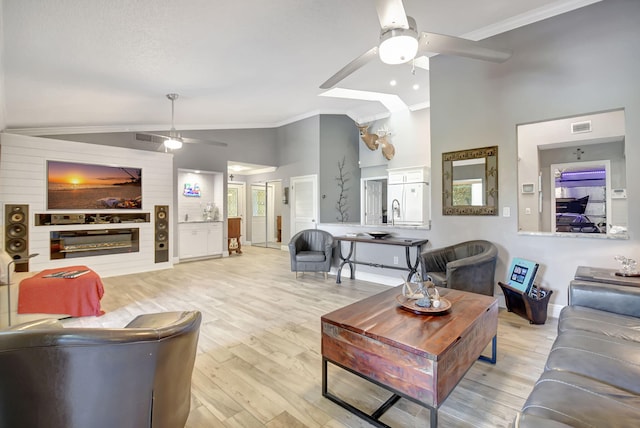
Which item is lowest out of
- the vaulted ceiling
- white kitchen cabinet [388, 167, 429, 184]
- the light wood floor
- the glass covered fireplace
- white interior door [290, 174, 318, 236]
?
the light wood floor

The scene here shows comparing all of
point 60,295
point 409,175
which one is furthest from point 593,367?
point 409,175

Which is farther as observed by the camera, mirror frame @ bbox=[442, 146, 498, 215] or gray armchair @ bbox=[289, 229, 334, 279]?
gray armchair @ bbox=[289, 229, 334, 279]

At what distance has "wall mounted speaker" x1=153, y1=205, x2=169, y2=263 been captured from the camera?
5.96m

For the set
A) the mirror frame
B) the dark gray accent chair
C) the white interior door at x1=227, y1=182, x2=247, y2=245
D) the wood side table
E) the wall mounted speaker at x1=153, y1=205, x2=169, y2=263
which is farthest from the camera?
the white interior door at x1=227, y1=182, x2=247, y2=245

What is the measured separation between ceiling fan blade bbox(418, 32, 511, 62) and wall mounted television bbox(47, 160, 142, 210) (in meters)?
5.60

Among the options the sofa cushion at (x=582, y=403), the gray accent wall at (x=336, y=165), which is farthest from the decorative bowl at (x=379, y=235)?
the sofa cushion at (x=582, y=403)

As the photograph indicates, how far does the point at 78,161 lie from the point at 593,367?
6825 mm

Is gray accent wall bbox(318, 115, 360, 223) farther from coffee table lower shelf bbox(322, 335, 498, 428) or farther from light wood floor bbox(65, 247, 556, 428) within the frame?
coffee table lower shelf bbox(322, 335, 498, 428)

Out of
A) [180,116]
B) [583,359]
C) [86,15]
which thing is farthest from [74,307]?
[583,359]

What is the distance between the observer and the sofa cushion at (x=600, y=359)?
4.32ft

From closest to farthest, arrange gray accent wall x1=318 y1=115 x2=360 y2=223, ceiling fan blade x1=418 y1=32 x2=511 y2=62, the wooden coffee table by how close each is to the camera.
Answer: the wooden coffee table → ceiling fan blade x1=418 y1=32 x2=511 y2=62 → gray accent wall x1=318 y1=115 x2=360 y2=223

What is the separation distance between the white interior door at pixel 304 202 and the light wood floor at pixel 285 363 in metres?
2.99

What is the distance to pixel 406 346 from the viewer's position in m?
1.53

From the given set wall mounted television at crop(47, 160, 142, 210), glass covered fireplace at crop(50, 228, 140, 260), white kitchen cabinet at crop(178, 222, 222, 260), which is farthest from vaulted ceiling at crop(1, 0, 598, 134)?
white kitchen cabinet at crop(178, 222, 222, 260)
